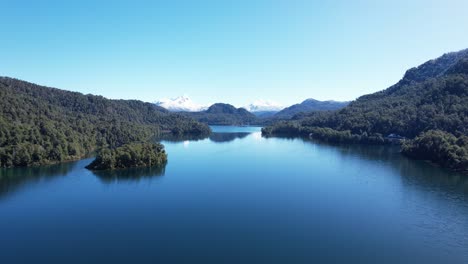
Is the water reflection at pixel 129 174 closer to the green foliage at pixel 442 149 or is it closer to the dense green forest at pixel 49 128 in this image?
the dense green forest at pixel 49 128

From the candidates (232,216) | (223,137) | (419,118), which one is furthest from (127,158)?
(223,137)

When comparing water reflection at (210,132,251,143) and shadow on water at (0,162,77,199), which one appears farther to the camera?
water reflection at (210,132,251,143)

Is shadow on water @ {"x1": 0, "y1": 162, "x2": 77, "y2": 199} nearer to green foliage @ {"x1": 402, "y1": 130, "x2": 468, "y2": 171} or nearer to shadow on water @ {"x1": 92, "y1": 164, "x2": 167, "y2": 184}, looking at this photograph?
shadow on water @ {"x1": 92, "y1": 164, "x2": 167, "y2": 184}

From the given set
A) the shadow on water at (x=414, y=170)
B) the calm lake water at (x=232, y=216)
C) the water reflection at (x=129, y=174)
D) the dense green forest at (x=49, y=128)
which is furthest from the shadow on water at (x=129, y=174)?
the shadow on water at (x=414, y=170)

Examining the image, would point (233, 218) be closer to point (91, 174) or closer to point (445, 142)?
point (91, 174)

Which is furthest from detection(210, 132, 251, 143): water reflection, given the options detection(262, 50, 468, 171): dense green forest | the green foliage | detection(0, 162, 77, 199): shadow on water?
detection(0, 162, 77, 199): shadow on water

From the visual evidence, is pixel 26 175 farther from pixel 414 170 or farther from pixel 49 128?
pixel 414 170
